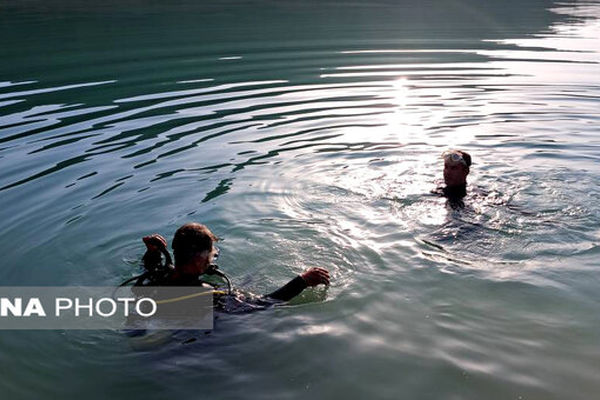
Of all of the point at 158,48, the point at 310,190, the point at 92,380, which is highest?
the point at 158,48

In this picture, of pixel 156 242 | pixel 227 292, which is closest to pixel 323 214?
pixel 227 292

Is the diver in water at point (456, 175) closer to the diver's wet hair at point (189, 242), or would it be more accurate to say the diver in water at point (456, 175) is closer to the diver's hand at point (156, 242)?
the diver's wet hair at point (189, 242)

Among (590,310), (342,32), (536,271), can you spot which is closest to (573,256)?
(536,271)

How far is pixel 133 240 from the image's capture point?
768 cm

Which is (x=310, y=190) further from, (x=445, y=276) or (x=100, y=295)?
(x=100, y=295)

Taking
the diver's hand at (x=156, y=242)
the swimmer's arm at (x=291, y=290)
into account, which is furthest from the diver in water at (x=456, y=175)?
the diver's hand at (x=156, y=242)

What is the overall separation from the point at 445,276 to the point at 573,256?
1.58 m

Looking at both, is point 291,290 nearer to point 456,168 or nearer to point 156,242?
point 156,242

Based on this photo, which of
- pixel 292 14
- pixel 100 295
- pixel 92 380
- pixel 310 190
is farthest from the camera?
pixel 292 14

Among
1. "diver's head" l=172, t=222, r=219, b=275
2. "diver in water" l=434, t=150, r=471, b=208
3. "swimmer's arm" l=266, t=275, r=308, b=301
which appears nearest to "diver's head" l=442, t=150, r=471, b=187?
"diver in water" l=434, t=150, r=471, b=208

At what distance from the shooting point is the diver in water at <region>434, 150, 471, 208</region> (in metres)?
8.41

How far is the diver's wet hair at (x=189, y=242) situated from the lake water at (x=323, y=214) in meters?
0.78

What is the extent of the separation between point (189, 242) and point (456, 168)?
4692mm

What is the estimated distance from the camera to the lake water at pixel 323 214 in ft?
16.9
